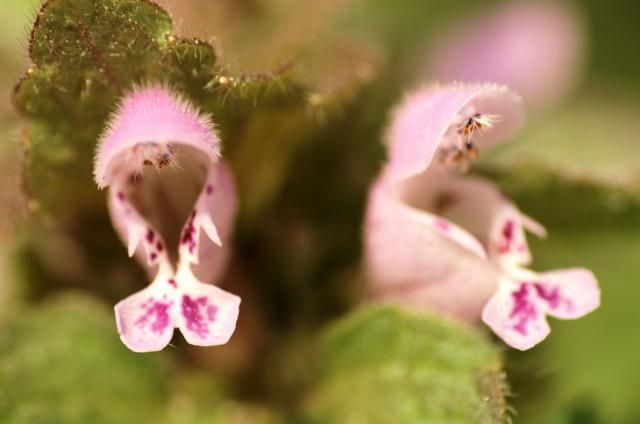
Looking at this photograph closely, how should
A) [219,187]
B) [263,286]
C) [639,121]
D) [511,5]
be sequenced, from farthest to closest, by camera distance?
[511,5], [639,121], [263,286], [219,187]

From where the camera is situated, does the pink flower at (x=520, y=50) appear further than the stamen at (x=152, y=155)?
Yes

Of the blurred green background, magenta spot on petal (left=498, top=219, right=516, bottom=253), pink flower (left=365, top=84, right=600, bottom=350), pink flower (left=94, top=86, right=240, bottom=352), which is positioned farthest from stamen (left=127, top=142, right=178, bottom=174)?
magenta spot on petal (left=498, top=219, right=516, bottom=253)

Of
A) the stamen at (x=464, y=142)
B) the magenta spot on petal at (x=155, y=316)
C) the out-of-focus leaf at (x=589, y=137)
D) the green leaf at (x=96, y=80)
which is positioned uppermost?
the out-of-focus leaf at (x=589, y=137)

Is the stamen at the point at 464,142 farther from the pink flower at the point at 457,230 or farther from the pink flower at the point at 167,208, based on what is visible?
the pink flower at the point at 167,208

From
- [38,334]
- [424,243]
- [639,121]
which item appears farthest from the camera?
A: [639,121]

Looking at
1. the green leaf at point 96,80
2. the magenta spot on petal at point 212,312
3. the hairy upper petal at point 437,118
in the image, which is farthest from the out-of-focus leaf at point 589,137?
the magenta spot on petal at point 212,312

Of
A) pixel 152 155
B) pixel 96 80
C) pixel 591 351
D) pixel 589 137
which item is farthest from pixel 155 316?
pixel 589 137

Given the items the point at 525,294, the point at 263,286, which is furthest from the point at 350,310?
the point at 525,294

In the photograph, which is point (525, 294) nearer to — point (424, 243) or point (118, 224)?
point (424, 243)
